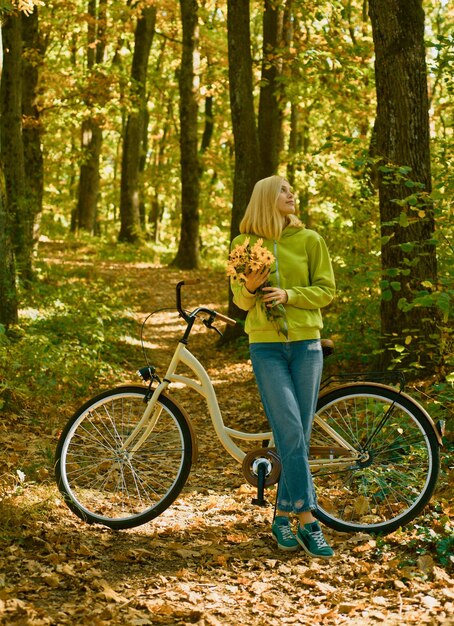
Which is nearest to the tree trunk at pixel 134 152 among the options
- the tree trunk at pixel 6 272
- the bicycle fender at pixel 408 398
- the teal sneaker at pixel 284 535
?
the tree trunk at pixel 6 272

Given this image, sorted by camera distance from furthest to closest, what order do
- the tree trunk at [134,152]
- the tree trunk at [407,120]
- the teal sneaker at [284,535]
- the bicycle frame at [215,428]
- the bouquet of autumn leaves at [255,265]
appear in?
1. the tree trunk at [134,152]
2. the tree trunk at [407,120]
3. the bicycle frame at [215,428]
4. the teal sneaker at [284,535]
5. the bouquet of autumn leaves at [255,265]

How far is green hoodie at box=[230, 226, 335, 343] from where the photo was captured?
4445 millimetres

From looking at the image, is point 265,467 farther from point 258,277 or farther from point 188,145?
point 188,145

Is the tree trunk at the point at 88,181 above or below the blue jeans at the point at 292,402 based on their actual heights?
above

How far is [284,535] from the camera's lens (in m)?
4.58

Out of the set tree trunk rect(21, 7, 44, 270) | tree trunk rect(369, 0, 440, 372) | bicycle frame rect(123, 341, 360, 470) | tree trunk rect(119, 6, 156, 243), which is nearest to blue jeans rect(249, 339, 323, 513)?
bicycle frame rect(123, 341, 360, 470)

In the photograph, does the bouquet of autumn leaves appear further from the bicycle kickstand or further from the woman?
the bicycle kickstand

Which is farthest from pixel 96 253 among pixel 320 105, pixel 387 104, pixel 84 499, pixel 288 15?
pixel 84 499

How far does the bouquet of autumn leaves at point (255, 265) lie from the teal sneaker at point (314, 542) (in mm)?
1171

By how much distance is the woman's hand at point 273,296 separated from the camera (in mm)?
4340

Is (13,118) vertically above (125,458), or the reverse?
(13,118)

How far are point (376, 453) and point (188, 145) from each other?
16030mm

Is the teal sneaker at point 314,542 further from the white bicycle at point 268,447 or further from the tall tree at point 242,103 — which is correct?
the tall tree at point 242,103

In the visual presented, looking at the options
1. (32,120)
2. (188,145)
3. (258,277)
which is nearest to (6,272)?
(258,277)
